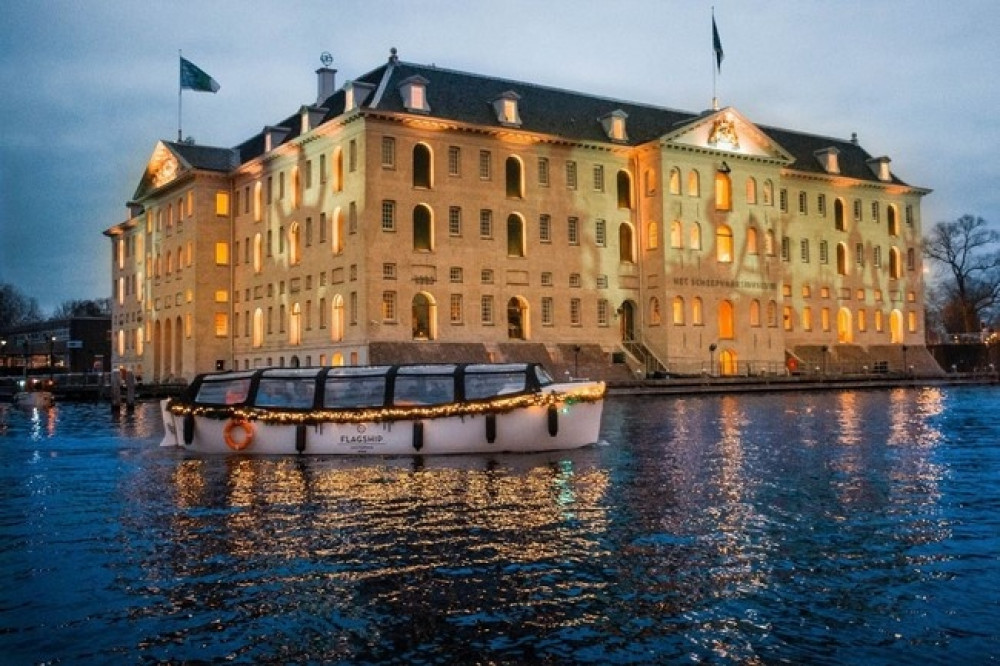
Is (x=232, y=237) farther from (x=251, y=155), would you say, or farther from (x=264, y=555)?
(x=264, y=555)

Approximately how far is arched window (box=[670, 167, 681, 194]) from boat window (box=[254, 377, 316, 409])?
45.2 meters

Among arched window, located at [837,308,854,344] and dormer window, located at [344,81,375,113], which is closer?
dormer window, located at [344,81,375,113]

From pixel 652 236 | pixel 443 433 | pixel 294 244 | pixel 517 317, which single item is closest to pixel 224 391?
pixel 443 433

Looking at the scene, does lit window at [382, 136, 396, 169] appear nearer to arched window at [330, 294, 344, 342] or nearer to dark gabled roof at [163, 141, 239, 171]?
arched window at [330, 294, 344, 342]

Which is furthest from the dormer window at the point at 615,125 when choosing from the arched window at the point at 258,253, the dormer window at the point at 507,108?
the arched window at the point at 258,253

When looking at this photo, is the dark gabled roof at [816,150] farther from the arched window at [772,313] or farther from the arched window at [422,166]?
the arched window at [422,166]

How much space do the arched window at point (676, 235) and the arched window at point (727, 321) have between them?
5.42m

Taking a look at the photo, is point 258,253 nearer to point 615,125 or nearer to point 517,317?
point 517,317

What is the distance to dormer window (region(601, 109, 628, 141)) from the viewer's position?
64.4m

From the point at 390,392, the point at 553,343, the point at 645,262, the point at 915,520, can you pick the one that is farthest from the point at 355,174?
the point at 915,520

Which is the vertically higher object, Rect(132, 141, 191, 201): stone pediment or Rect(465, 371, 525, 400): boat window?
Rect(132, 141, 191, 201): stone pediment

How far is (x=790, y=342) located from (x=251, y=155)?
4033cm

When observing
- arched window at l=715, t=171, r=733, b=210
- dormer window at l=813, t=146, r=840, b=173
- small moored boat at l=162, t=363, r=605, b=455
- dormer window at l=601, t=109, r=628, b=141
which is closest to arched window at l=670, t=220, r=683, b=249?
arched window at l=715, t=171, r=733, b=210

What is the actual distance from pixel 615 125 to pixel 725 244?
36.4ft
